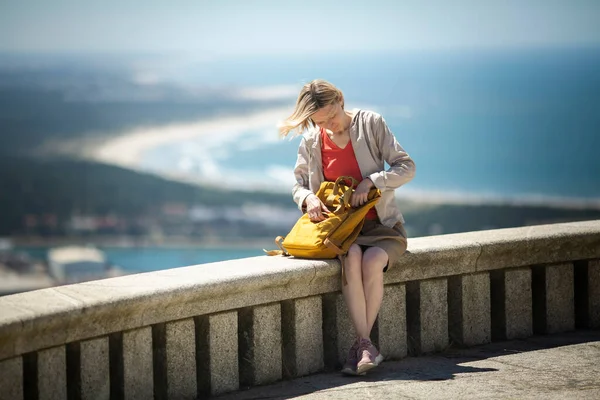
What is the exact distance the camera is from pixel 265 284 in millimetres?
3861

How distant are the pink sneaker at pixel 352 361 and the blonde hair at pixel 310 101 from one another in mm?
937

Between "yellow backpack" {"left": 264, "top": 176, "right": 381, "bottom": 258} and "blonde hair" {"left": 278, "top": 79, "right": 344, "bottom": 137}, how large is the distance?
312 millimetres

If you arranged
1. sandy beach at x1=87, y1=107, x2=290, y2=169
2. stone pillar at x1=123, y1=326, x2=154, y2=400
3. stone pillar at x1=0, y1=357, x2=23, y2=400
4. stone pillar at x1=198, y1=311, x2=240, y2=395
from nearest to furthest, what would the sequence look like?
stone pillar at x1=0, y1=357, x2=23, y2=400
stone pillar at x1=123, y1=326, x2=154, y2=400
stone pillar at x1=198, y1=311, x2=240, y2=395
sandy beach at x1=87, y1=107, x2=290, y2=169

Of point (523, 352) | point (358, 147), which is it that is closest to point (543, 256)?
point (523, 352)

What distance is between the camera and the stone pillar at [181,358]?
3678mm

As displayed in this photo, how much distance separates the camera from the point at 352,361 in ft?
13.1

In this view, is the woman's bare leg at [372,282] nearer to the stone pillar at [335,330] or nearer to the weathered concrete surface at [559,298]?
the stone pillar at [335,330]

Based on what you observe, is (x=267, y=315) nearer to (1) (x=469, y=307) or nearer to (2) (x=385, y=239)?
(2) (x=385, y=239)

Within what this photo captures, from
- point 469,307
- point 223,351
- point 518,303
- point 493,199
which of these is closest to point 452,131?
point 493,199

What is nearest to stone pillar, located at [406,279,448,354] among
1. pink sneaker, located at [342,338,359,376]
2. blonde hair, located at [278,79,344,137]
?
pink sneaker, located at [342,338,359,376]

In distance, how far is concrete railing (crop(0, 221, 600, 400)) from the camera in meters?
3.37

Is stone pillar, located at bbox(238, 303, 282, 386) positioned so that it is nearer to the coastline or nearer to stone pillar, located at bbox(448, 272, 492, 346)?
stone pillar, located at bbox(448, 272, 492, 346)

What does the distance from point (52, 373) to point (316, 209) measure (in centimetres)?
139

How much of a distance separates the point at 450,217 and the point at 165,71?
4110cm
